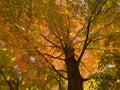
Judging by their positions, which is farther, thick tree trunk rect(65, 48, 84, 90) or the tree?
thick tree trunk rect(65, 48, 84, 90)

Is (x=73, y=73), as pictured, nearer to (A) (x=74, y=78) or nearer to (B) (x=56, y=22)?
(A) (x=74, y=78)

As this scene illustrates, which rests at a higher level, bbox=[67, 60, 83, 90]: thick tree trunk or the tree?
the tree

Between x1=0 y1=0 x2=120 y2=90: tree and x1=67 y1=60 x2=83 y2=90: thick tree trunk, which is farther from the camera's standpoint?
x1=67 y1=60 x2=83 y2=90: thick tree trunk

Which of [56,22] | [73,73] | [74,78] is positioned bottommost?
[74,78]

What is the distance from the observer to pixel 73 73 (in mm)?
Answer: 10602

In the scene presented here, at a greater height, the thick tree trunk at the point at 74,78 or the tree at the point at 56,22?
the tree at the point at 56,22

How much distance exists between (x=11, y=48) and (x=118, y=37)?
340 cm

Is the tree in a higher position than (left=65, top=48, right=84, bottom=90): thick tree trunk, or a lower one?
higher

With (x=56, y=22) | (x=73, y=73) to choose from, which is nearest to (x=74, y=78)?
(x=73, y=73)

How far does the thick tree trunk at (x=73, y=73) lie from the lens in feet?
34.2

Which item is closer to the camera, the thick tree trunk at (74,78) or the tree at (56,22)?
the tree at (56,22)

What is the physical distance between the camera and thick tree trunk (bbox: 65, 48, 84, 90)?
410 inches

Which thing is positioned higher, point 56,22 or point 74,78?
point 56,22

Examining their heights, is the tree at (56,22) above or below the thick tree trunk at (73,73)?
above
